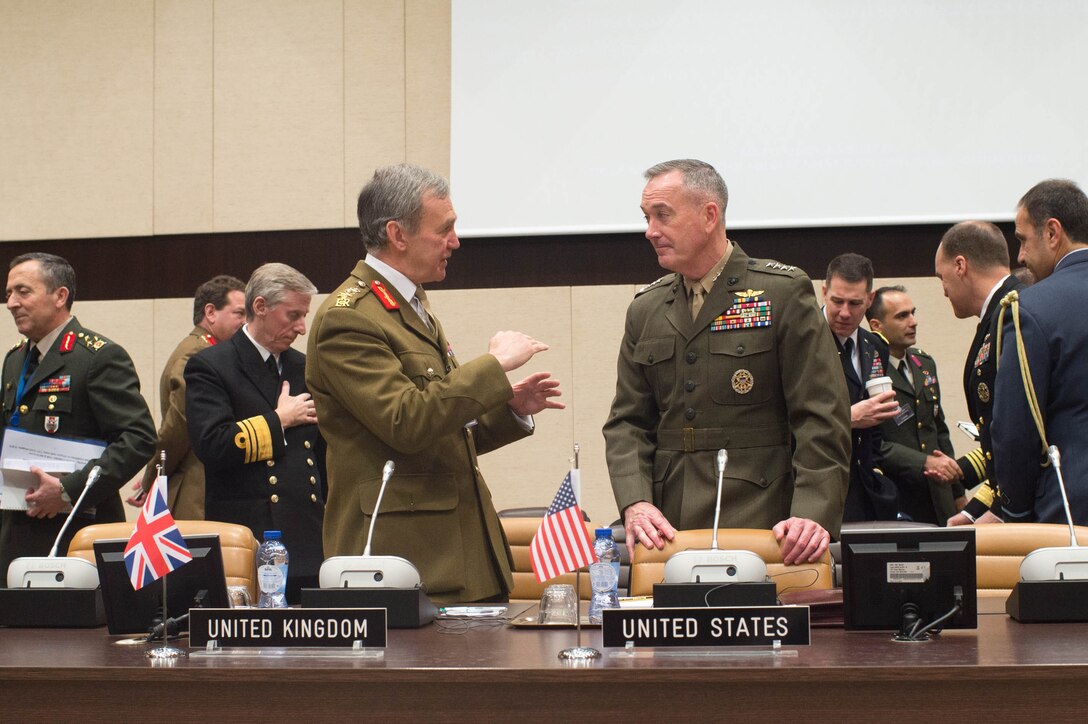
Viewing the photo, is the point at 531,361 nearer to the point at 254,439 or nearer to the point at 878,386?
the point at 878,386

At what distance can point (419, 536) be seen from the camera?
98.8 inches

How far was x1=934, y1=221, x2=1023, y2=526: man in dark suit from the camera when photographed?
341cm

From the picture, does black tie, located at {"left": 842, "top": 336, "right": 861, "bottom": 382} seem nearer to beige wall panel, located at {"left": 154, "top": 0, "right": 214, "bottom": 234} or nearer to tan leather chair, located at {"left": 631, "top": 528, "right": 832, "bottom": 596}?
tan leather chair, located at {"left": 631, "top": 528, "right": 832, "bottom": 596}

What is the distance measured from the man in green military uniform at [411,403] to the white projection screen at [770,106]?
306 centimetres

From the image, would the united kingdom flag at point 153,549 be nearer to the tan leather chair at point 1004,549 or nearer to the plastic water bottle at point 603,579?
the plastic water bottle at point 603,579

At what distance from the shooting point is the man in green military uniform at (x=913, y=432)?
4312 millimetres

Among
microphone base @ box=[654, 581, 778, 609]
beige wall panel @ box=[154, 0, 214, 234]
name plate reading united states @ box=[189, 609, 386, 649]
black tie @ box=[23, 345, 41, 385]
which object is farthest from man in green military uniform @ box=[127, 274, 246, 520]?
microphone base @ box=[654, 581, 778, 609]

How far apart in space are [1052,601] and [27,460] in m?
3.09

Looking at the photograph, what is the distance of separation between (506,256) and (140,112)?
221 cm

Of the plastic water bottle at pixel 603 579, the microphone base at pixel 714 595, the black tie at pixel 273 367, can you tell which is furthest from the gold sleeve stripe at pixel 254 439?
the microphone base at pixel 714 595

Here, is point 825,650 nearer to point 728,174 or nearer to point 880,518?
point 880,518

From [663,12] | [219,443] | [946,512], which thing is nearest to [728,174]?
[663,12]

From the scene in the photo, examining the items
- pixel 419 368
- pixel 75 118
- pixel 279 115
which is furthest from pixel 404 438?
pixel 75 118

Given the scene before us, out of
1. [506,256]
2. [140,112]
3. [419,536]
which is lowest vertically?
[419,536]
